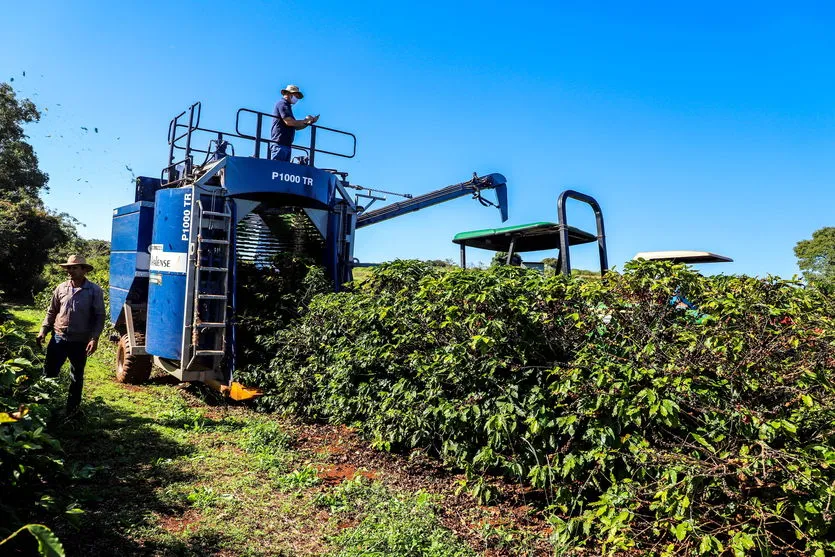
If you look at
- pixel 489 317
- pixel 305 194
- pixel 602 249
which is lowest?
pixel 489 317

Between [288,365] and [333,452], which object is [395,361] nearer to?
[333,452]

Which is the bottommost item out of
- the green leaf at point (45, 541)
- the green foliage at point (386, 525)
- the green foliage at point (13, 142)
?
the green foliage at point (386, 525)

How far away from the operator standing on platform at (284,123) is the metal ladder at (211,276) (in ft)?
5.03

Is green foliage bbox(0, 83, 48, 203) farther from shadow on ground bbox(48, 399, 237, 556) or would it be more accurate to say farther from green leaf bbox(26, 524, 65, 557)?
green leaf bbox(26, 524, 65, 557)

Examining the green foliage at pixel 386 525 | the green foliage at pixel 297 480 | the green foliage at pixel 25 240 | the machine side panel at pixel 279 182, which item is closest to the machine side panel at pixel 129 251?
the machine side panel at pixel 279 182

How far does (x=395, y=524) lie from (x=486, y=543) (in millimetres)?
638

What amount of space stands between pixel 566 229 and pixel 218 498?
13.0ft

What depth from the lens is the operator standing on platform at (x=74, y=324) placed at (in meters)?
6.66

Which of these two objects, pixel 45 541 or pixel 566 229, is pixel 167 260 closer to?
pixel 566 229

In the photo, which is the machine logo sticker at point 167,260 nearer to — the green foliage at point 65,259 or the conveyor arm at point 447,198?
the conveyor arm at point 447,198

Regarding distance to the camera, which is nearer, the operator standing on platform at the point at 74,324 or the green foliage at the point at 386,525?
the green foliage at the point at 386,525

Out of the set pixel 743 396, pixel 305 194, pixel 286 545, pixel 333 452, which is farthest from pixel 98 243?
pixel 743 396

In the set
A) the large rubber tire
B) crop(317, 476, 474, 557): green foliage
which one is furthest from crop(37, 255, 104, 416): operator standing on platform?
crop(317, 476, 474, 557): green foliage

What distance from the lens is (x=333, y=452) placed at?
5.94 meters
